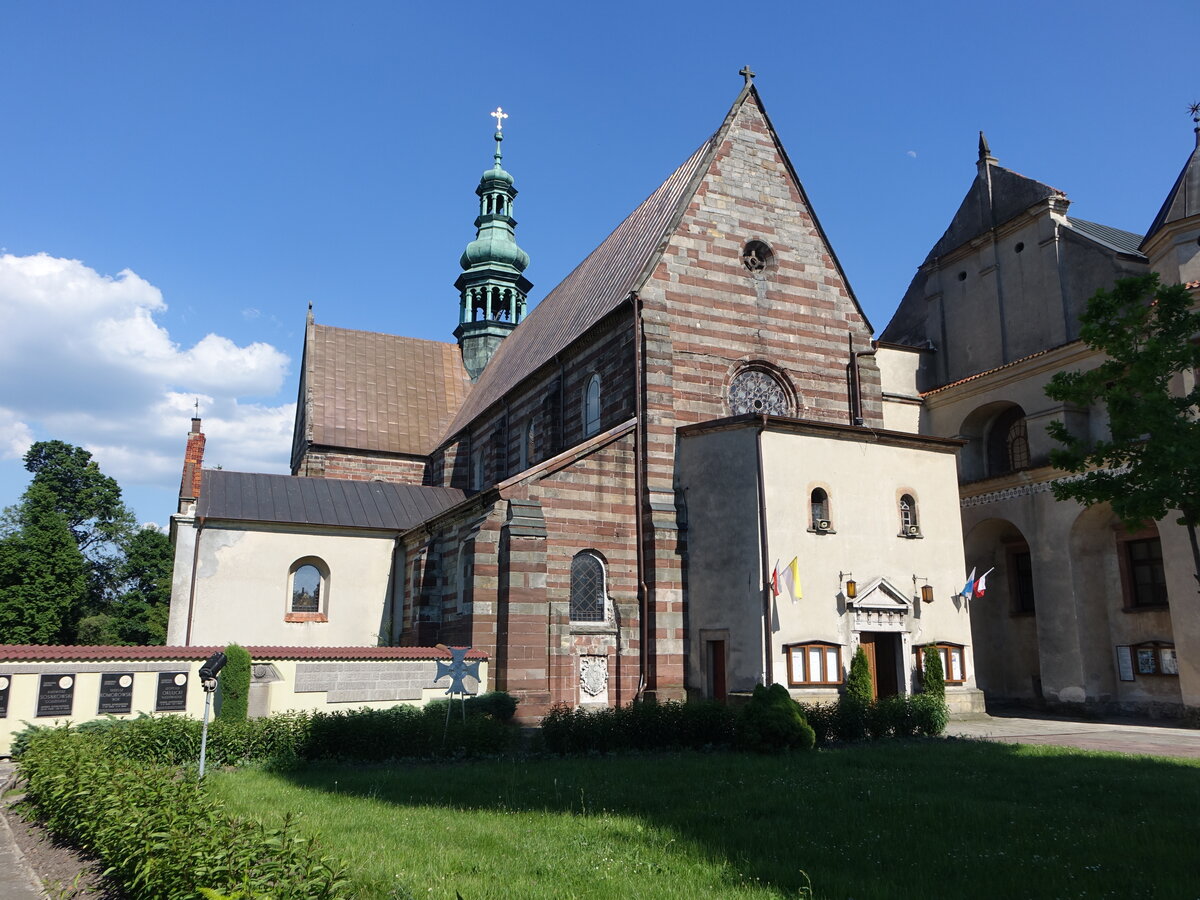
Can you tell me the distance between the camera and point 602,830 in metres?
9.73

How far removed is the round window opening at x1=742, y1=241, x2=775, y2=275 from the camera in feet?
86.7

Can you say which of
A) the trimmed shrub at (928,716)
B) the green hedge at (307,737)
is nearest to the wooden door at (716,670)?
the trimmed shrub at (928,716)

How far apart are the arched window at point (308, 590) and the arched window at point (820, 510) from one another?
53.3ft

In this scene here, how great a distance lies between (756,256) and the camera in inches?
1047

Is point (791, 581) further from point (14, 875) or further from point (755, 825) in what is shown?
point (14, 875)

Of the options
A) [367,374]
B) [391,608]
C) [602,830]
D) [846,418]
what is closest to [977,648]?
[846,418]

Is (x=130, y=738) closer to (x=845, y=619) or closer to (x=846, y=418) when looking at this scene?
(x=845, y=619)

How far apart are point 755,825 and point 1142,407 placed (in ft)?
31.0

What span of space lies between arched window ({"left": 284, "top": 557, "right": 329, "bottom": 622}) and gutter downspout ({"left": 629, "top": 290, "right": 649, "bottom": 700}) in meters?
11.9

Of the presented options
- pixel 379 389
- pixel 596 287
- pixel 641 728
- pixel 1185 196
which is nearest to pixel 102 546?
pixel 379 389

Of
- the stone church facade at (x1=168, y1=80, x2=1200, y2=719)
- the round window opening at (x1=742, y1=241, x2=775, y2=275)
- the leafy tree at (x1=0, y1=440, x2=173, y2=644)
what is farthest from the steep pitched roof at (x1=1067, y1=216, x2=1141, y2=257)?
the leafy tree at (x1=0, y1=440, x2=173, y2=644)

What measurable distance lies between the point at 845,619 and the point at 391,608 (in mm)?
15334

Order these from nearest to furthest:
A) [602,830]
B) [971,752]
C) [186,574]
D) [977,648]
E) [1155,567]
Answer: [602,830] < [971,752] < [1155,567] < [186,574] < [977,648]

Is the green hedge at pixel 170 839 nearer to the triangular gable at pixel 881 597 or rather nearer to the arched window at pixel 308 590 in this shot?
the triangular gable at pixel 881 597
